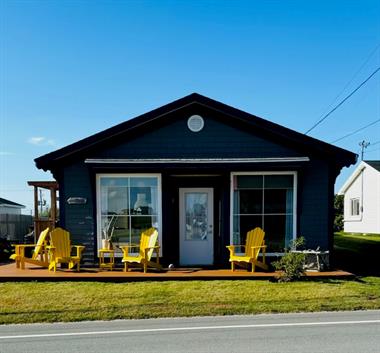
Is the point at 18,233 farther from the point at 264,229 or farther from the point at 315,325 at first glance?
the point at 315,325

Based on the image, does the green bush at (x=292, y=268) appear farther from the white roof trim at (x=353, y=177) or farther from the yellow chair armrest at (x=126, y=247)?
the white roof trim at (x=353, y=177)

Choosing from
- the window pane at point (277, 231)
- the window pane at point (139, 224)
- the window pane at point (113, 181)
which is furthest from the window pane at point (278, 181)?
the window pane at point (113, 181)

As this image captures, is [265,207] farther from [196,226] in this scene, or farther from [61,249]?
[61,249]

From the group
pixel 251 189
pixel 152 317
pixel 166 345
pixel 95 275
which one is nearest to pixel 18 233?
pixel 95 275

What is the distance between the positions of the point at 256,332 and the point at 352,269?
514 centimetres

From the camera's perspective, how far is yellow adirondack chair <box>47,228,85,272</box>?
824 cm

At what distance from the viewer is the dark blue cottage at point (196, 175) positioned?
8844 mm

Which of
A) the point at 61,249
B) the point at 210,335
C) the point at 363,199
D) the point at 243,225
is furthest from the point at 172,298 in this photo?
the point at 363,199

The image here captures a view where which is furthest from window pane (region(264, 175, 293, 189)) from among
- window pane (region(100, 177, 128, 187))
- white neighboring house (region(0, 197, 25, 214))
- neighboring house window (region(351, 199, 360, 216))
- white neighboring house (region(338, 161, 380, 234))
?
white neighboring house (region(0, 197, 25, 214))

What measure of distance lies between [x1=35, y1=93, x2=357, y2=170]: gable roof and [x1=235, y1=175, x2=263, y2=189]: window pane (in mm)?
1126

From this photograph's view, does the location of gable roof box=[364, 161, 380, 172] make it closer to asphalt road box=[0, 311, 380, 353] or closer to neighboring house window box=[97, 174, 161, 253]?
neighboring house window box=[97, 174, 161, 253]

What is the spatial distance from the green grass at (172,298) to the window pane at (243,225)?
1621 mm

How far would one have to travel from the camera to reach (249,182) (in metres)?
8.94

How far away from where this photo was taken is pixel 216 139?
9.12m
